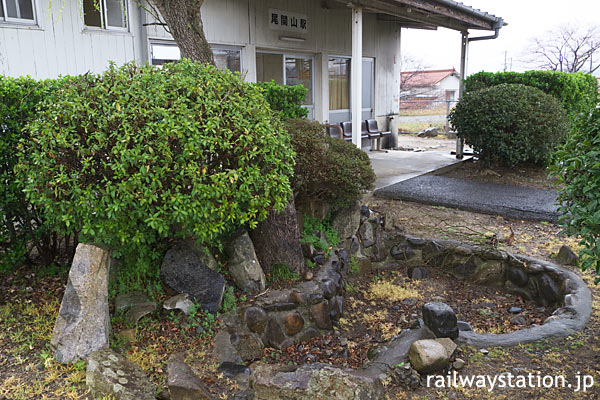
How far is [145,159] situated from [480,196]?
19.4ft

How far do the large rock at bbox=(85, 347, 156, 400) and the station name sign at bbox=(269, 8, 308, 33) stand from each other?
25.7 feet

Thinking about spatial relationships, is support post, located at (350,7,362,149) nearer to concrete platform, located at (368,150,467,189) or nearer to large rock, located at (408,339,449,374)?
concrete platform, located at (368,150,467,189)

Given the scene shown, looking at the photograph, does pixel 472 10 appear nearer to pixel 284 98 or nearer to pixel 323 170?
pixel 284 98

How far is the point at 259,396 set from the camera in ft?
9.87

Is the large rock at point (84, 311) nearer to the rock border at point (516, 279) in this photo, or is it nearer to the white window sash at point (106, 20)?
Result: the rock border at point (516, 279)

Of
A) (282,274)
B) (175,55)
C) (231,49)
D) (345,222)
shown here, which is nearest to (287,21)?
(231,49)

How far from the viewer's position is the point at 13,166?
3854 mm

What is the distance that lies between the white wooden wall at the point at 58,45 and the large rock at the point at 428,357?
504cm

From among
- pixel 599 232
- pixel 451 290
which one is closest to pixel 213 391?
pixel 599 232

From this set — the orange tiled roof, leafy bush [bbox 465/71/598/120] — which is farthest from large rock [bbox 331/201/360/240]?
the orange tiled roof

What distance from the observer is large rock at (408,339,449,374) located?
3279mm

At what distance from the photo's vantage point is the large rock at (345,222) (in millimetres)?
5531

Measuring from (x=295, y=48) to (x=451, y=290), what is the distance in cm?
680

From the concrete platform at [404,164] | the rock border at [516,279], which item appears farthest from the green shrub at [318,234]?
the concrete platform at [404,164]
